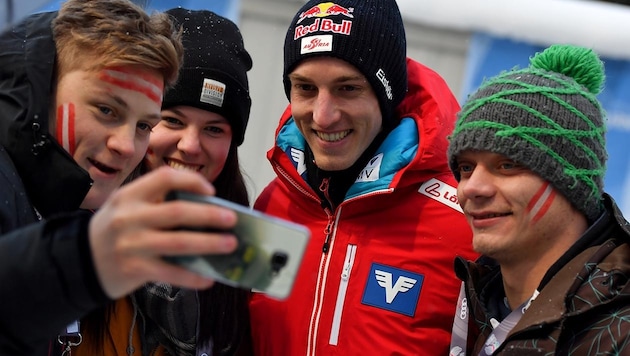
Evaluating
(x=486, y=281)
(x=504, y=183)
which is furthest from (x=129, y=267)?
(x=486, y=281)

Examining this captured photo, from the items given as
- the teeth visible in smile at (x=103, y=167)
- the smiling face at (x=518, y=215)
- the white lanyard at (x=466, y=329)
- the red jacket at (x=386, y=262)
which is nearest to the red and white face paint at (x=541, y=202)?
the smiling face at (x=518, y=215)

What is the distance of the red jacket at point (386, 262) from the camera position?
2467 millimetres

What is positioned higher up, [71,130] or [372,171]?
[71,130]

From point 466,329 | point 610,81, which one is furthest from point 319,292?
point 610,81

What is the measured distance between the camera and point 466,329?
91.6 inches

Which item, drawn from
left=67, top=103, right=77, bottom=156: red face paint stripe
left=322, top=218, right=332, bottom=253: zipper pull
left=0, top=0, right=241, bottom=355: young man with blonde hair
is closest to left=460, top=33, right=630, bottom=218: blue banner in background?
left=322, top=218, right=332, bottom=253: zipper pull

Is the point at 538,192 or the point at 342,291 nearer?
the point at 538,192

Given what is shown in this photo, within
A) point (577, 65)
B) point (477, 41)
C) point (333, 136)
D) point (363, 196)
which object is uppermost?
point (577, 65)

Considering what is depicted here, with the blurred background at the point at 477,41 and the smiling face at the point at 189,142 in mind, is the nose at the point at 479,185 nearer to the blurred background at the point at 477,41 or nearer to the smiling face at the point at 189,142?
the smiling face at the point at 189,142

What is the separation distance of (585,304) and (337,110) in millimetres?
1089

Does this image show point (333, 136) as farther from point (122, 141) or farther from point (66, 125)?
point (66, 125)

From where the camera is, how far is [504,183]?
206 cm

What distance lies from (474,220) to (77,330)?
107 cm

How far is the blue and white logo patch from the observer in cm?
248
